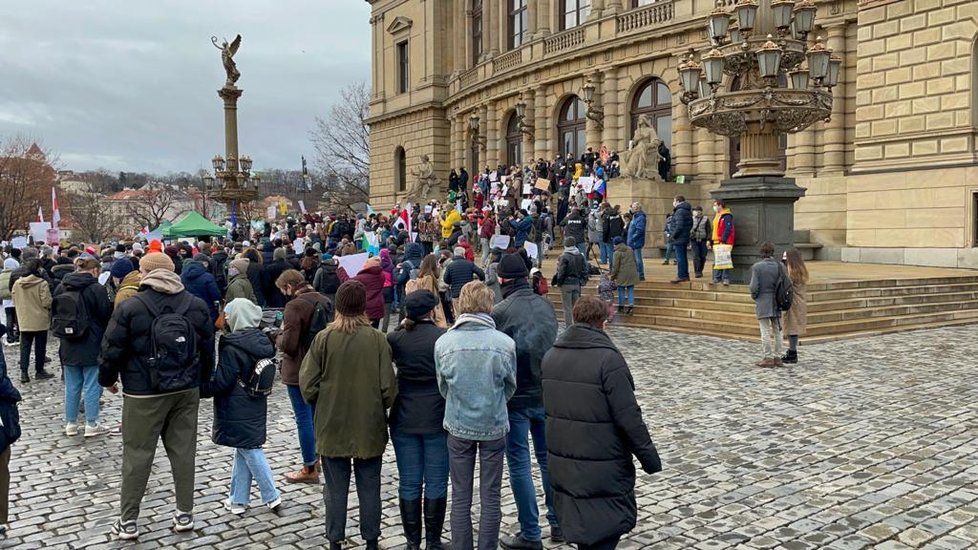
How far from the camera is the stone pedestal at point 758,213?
15.1 metres

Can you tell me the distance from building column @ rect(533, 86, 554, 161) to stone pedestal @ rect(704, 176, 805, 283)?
20.1m

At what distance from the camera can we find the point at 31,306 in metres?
11.5

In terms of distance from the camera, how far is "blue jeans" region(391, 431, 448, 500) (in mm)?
5156

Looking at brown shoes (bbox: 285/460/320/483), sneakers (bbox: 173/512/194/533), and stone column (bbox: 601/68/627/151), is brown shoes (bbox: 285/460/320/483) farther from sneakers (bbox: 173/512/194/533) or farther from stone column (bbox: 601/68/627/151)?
stone column (bbox: 601/68/627/151)

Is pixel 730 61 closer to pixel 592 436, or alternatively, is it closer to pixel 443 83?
pixel 592 436

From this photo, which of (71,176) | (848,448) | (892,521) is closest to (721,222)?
(848,448)

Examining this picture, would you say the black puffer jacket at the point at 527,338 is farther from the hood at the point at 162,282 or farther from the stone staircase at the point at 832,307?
the stone staircase at the point at 832,307

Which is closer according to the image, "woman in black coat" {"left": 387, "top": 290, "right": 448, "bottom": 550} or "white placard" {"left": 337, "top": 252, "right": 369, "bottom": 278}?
"woman in black coat" {"left": 387, "top": 290, "right": 448, "bottom": 550}

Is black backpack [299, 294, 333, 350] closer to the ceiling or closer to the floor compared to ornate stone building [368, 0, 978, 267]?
closer to the floor

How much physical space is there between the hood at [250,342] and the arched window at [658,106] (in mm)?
25902

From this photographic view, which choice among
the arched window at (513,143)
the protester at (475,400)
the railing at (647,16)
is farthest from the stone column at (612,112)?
the protester at (475,400)

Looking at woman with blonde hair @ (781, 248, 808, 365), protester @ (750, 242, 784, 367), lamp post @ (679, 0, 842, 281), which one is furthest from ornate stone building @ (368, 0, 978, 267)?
protester @ (750, 242, 784, 367)

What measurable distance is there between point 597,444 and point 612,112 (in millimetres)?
28640

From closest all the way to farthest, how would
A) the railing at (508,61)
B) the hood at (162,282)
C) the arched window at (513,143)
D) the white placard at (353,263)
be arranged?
the hood at (162,282) → the white placard at (353,263) → the railing at (508,61) → the arched window at (513,143)
